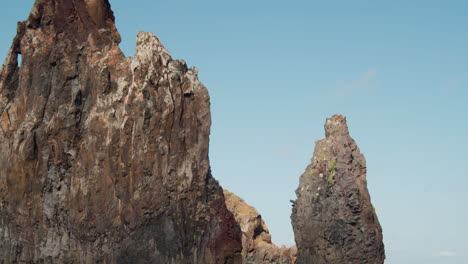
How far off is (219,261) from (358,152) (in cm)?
1949

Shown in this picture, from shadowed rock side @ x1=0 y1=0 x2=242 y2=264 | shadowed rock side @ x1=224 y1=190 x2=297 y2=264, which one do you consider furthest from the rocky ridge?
shadowed rock side @ x1=224 y1=190 x2=297 y2=264

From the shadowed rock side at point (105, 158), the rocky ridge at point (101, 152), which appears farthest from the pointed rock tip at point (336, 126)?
the shadowed rock side at point (105, 158)

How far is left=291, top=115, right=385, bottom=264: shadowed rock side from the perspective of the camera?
4466cm

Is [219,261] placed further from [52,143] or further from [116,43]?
[116,43]

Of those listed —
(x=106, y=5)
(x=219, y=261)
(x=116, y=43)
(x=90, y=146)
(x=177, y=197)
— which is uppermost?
(x=106, y=5)

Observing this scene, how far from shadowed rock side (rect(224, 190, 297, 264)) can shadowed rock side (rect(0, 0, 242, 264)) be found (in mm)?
37904

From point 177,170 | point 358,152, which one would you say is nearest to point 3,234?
point 177,170

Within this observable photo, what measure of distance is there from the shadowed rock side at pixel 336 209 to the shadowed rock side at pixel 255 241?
74.5ft

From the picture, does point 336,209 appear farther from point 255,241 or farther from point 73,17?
point 255,241

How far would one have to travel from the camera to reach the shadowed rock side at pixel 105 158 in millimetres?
32125

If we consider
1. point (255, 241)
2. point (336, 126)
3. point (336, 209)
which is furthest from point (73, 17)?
point (255, 241)

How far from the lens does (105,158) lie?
33.1 meters

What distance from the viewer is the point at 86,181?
33188mm

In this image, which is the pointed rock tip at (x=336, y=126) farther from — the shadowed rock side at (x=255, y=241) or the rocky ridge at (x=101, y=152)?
the shadowed rock side at (x=255, y=241)
